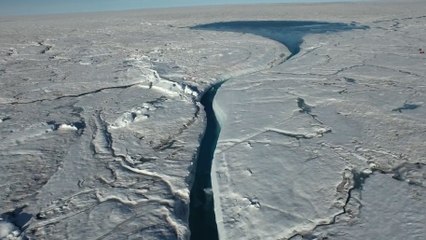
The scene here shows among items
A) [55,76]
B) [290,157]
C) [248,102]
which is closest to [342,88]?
[248,102]

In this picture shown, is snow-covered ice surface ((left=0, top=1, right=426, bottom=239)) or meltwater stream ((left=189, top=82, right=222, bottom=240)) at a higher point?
snow-covered ice surface ((left=0, top=1, right=426, bottom=239))

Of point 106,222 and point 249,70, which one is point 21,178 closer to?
point 106,222

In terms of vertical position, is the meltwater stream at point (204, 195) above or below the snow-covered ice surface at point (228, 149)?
below

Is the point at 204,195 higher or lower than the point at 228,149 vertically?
lower

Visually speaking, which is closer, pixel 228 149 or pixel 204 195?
pixel 204 195
